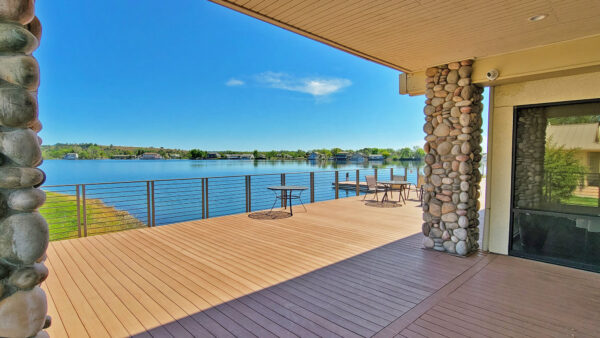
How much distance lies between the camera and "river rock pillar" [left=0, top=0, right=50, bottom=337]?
1133 mm

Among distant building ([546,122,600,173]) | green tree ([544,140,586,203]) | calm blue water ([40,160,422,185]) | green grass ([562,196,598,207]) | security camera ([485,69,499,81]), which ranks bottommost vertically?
calm blue water ([40,160,422,185])

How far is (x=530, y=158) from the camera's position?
372 cm

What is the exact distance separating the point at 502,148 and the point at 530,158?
31 centimetres

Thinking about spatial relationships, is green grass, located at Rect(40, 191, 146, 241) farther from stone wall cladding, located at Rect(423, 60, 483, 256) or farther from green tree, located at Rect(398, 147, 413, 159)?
green tree, located at Rect(398, 147, 413, 159)

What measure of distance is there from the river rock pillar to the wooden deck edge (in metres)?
1.98

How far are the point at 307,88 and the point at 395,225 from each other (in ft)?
106

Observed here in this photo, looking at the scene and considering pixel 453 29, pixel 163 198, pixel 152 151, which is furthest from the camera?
pixel 152 151

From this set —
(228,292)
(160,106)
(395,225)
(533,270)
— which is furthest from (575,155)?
(160,106)

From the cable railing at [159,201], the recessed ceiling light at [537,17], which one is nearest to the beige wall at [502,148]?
the recessed ceiling light at [537,17]

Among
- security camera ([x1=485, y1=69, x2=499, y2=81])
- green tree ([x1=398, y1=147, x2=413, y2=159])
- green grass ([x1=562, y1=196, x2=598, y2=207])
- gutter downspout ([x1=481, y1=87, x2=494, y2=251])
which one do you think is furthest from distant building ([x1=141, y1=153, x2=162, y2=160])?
green grass ([x1=562, y1=196, x2=598, y2=207])

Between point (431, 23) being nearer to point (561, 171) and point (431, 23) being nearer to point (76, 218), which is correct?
point (561, 171)

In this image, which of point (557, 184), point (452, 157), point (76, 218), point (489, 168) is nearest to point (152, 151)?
point (76, 218)

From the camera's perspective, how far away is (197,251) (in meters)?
4.02

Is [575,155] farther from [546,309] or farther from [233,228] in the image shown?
[233,228]
